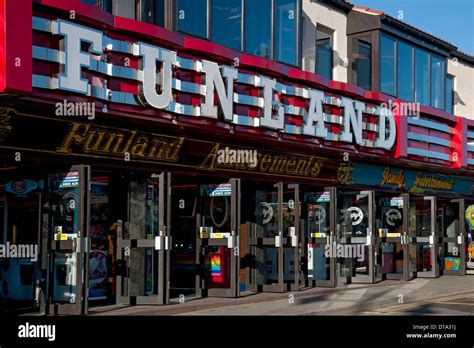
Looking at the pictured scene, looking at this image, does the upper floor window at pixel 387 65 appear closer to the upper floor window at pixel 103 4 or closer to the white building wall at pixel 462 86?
the white building wall at pixel 462 86

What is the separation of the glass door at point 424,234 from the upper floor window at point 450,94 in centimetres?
464

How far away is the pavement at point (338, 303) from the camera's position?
1393 cm

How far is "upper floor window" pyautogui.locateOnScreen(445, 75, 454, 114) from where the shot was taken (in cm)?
2631

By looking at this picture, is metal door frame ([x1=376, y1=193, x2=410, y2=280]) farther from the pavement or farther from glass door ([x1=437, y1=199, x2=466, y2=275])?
glass door ([x1=437, y1=199, x2=466, y2=275])

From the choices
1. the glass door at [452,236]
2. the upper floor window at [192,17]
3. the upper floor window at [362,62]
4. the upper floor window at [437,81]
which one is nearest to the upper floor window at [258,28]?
the upper floor window at [192,17]

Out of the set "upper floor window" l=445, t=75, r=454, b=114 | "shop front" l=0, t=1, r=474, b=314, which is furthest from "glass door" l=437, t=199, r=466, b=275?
"upper floor window" l=445, t=75, r=454, b=114

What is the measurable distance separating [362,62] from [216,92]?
811cm

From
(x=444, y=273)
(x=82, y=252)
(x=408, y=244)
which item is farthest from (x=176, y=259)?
(x=444, y=273)

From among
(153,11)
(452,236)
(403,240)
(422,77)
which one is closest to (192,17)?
(153,11)

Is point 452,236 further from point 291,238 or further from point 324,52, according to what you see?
point 291,238

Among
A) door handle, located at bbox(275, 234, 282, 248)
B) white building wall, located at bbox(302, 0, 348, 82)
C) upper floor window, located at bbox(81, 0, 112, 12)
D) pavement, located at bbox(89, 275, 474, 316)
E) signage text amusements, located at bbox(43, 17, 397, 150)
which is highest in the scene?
white building wall, located at bbox(302, 0, 348, 82)

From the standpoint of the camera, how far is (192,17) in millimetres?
16359

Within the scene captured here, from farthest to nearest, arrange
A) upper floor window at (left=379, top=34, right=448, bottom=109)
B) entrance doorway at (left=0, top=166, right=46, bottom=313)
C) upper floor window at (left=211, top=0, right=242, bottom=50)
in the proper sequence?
upper floor window at (left=379, top=34, right=448, bottom=109) → upper floor window at (left=211, top=0, right=242, bottom=50) → entrance doorway at (left=0, top=166, right=46, bottom=313)

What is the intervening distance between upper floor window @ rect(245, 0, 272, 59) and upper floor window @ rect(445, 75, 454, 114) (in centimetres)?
1022
